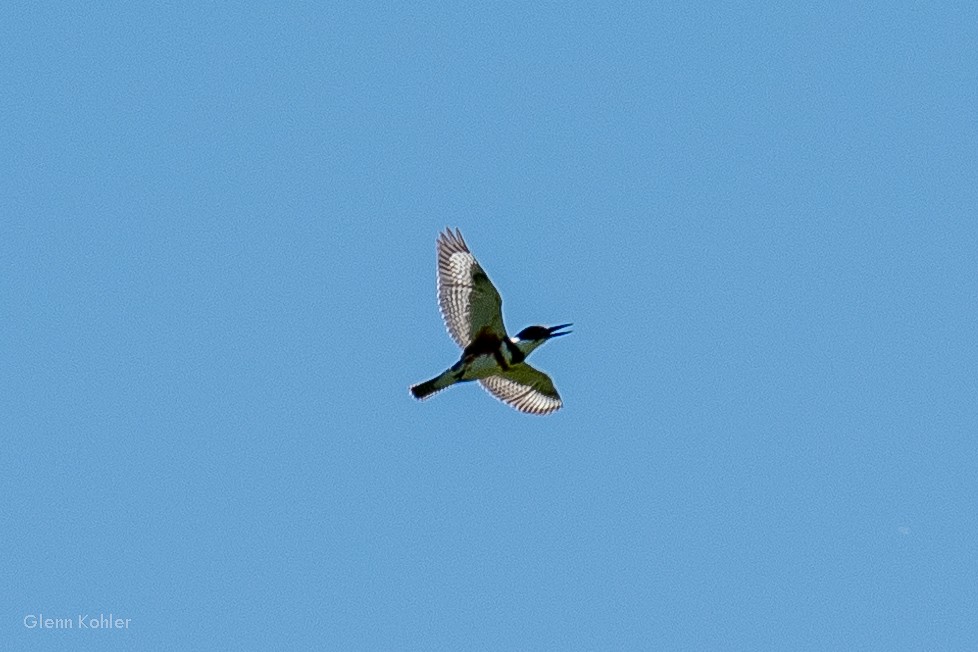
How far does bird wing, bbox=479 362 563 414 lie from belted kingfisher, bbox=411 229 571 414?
1.14 m

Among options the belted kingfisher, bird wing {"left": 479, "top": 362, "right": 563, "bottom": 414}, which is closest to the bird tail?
the belted kingfisher

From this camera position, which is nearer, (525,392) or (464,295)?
(464,295)

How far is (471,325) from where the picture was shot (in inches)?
872

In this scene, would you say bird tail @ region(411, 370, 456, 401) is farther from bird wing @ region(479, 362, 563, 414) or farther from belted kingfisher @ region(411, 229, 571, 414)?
bird wing @ region(479, 362, 563, 414)

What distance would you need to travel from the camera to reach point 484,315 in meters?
21.9

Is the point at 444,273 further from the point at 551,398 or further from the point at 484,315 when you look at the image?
the point at 551,398

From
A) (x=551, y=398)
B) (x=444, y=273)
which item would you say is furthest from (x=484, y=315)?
(x=551, y=398)

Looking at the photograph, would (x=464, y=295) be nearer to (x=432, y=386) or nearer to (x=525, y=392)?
(x=432, y=386)

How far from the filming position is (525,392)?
79.5 feet

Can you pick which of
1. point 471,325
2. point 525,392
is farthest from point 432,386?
point 525,392

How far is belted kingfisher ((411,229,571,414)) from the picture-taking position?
2178cm

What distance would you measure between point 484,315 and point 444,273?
70 cm

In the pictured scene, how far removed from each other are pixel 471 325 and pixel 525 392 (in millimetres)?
2340

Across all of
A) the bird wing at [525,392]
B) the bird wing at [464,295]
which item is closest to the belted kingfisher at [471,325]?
the bird wing at [464,295]
